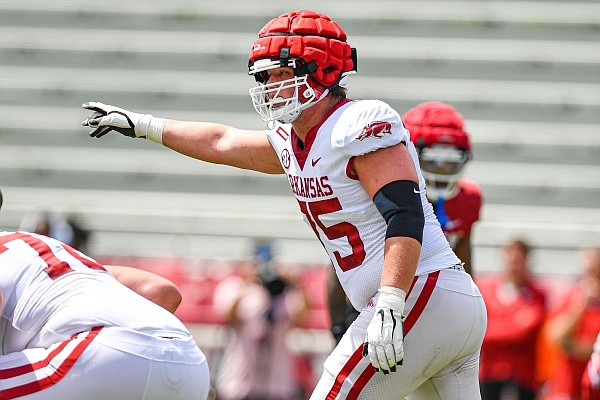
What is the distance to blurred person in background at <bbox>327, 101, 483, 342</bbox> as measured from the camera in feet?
16.3

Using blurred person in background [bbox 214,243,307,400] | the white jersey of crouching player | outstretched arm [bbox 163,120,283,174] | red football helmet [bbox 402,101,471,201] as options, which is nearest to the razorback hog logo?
outstretched arm [bbox 163,120,283,174]

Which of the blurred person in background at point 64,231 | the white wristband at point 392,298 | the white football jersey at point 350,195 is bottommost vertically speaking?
the blurred person in background at point 64,231

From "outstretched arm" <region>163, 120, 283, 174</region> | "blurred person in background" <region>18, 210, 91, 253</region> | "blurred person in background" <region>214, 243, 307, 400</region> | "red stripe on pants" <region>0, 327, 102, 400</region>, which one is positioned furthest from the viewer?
"blurred person in background" <region>214, 243, 307, 400</region>

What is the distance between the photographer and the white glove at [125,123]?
4.35 meters

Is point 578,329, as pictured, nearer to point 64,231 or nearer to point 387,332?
point 64,231

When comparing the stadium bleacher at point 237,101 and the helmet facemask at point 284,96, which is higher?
the helmet facemask at point 284,96

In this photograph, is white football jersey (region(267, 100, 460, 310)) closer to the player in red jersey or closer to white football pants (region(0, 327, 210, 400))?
white football pants (region(0, 327, 210, 400))

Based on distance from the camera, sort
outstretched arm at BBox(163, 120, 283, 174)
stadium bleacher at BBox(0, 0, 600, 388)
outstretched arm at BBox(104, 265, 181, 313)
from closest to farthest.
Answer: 1. outstretched arm at BBox(104, 265, 181, 313)
2. outstretched arm at BBox(163, 120, 283, 174)
3. stadium bleacher at BBox(0, 0, 600, 388)

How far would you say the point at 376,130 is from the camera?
140 inches

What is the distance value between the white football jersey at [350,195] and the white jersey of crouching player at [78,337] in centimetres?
57

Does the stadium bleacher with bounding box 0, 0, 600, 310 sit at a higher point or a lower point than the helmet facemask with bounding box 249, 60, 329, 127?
lower

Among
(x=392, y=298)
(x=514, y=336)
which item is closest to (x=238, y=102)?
(x=514, y=336)

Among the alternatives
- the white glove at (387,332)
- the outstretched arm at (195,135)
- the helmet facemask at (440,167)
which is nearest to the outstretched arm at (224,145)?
the outstretched arm at (195,135)

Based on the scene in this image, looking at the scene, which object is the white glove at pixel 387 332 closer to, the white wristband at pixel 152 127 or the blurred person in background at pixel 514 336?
the white wristband at pixel 152 127
